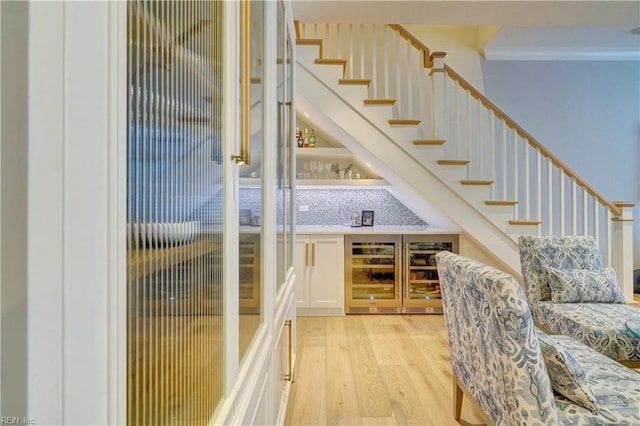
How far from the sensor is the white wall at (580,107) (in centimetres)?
478

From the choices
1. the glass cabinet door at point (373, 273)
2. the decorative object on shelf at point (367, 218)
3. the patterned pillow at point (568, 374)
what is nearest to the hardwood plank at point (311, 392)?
the glass cabinet door at point (373, 273)

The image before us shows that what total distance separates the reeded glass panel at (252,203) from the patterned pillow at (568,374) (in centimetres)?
113

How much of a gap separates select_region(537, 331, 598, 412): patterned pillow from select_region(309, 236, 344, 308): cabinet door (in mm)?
2761

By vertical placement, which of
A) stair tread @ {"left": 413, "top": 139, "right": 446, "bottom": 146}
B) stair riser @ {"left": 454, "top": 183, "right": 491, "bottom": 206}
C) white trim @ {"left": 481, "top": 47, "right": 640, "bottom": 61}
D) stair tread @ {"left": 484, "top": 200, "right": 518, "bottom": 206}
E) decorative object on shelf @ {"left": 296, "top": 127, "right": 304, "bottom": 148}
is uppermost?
white trim @ {"left": 481, "top": 47, "right": 640, "bottom": 61}

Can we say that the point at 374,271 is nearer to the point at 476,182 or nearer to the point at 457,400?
the point at 476,182

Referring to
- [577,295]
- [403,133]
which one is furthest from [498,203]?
[403,133]

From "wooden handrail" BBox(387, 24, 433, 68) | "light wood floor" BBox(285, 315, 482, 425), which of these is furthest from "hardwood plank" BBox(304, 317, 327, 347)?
"wooden handrail" BBox(387, 24, 433, 68)

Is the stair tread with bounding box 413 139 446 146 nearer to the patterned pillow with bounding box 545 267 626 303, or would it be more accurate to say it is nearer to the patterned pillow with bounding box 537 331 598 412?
the patterned pillow with bounding box 545 267 626 303

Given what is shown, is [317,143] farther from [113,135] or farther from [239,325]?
[113,135]

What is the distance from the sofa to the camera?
4.11 feet

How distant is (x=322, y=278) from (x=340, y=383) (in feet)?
5.24

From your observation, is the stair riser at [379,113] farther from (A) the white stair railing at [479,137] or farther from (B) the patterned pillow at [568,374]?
(B) the patterned pillow at [568,374]

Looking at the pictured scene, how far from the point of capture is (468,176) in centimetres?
359

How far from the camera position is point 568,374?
1.34 m
